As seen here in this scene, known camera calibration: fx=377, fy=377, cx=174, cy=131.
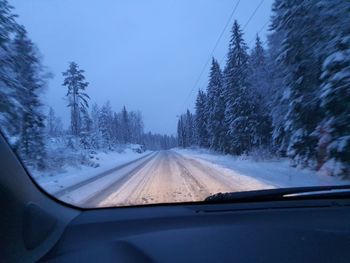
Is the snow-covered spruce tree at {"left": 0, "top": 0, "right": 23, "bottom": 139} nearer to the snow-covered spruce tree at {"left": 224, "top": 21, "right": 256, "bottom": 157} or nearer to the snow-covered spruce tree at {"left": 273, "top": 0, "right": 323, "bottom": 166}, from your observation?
the snow-covered spruce tree at {"left": 273, "top": 0, "right": 323, "bottom": 166}

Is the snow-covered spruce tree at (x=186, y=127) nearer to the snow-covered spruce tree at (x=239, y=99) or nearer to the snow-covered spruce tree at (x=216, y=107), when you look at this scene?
the snow-covered spruce tree at (x=216, y=107)

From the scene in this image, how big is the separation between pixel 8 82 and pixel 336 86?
1160cm

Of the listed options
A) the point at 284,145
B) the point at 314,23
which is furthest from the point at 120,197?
the point at 284,145

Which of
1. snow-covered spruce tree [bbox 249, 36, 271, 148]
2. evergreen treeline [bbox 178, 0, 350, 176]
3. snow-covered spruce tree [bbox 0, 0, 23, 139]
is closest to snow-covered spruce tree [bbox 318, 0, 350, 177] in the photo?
evergreen treeline [bbox 178, 0, 350, 176]

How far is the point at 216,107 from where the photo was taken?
43.3 metres

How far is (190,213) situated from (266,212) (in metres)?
0.64

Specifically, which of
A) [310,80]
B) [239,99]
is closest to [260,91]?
[239,99]

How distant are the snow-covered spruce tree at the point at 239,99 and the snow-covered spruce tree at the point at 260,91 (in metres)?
0.66

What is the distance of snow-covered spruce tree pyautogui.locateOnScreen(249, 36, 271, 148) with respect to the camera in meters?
24.3

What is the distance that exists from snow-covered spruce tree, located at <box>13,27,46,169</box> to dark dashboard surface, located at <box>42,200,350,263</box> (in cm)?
98

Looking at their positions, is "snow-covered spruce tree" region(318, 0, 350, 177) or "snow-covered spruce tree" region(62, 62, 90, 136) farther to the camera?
"snow-covered spruce tree" region(318, 0, 350, 177)

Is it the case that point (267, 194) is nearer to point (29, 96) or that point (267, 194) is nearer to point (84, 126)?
point (29, 96)

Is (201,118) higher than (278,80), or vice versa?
(201,118)

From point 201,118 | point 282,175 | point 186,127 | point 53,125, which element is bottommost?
point 282,175
